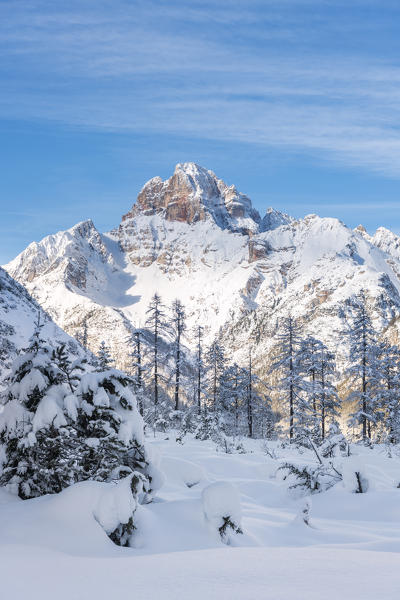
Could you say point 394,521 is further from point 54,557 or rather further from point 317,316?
point 317,316

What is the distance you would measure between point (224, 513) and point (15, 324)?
42.7 feet

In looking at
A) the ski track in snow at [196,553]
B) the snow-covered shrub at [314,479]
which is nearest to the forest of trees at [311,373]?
the snow-covered shrub at [314,479]

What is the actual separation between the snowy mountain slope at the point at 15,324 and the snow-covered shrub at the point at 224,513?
8.88 meters

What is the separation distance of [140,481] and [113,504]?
656 millimetres

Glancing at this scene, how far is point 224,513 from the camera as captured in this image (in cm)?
500

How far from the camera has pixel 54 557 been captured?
3.82 meters

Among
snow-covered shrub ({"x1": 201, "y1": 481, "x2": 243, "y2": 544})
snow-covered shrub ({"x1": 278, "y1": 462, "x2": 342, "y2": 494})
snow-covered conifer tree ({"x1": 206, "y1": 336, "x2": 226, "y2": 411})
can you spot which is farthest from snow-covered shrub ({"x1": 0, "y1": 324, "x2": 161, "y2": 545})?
snow-covered conifer tree ({"x1": 206, "y1": 336, "x2": 226, "y2": 411})

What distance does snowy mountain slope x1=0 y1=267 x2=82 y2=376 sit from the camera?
1467cm

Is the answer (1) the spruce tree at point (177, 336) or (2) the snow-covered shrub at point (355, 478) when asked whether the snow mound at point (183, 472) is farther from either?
(1) the spruce tree at point (177, 336)

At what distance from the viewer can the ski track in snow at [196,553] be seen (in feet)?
10.0

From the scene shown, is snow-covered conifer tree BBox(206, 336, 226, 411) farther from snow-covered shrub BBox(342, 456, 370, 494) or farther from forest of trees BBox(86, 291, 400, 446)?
snow-covered shrub BBox(342, 456, 370, 494)

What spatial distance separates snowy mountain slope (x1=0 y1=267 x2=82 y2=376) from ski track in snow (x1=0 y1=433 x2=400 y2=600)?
8.62 metres

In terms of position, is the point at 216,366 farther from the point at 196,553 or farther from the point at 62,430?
the point at 196,553

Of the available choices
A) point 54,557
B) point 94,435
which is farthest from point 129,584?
point 94,435
